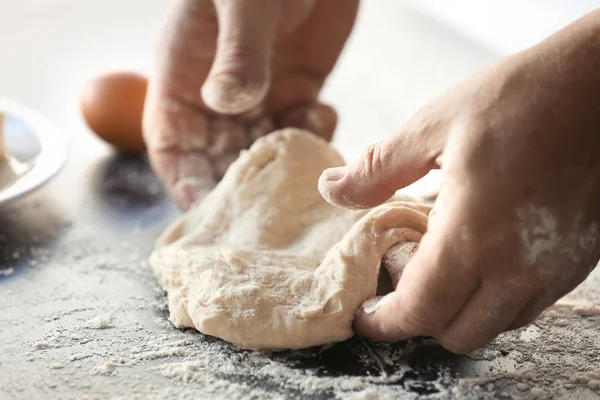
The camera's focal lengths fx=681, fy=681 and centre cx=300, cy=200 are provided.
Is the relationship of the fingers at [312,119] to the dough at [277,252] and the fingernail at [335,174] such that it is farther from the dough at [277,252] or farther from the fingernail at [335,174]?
the fingernail at [335,174]

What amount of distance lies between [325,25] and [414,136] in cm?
98

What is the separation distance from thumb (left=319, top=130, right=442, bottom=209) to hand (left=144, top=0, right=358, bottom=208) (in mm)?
502

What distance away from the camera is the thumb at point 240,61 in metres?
1.28

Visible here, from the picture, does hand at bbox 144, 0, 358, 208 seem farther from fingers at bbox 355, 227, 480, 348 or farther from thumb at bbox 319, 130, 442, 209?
fingers at bbox 355, 227, 480, 348

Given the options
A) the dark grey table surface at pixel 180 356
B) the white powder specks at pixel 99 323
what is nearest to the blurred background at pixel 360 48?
the dark grey table surface at pixel 180 356

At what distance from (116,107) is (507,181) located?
47.5 inches

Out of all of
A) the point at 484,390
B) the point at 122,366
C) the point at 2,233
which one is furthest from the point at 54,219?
the point at 484,390

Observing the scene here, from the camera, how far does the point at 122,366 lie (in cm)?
101

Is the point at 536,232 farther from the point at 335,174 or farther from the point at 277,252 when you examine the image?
the point at 277,252

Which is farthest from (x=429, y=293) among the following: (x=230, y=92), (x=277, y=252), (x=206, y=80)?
(x=206, y=80)

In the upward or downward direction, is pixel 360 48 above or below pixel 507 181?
below

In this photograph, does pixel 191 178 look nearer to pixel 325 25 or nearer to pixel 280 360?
pixel 325 25

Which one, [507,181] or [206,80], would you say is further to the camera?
[206,80]

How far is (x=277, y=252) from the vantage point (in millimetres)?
1187
